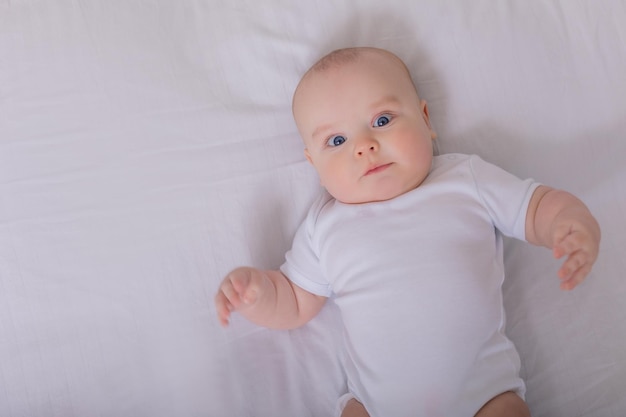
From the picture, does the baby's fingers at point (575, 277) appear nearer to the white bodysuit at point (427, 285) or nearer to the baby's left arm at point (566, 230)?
the baby's left arm at point (566, 230)

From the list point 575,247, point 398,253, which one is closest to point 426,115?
point 398,253

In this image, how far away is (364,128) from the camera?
1173 millimetres

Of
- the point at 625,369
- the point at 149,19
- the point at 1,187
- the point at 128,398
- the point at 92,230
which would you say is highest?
the point at 149,19

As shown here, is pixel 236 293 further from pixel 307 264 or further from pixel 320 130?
pixel 320 130

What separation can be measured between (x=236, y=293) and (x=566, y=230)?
58 cm

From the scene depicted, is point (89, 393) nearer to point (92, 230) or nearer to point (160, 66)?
point (92, 230)

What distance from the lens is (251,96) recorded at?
139 cm

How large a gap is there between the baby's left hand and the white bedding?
28 cm

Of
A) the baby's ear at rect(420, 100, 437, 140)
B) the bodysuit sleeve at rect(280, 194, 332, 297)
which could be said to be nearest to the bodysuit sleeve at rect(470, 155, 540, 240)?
the baby's ear at rect(420, 100, 437, 140)

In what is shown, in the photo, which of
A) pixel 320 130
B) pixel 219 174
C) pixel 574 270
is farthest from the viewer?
pixel 219 174

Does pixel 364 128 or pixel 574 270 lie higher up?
pixel 364 128

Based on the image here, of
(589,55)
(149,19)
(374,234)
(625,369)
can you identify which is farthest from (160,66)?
(625,369)

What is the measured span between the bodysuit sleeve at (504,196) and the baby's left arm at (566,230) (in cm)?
1

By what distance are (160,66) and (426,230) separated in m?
0.69
